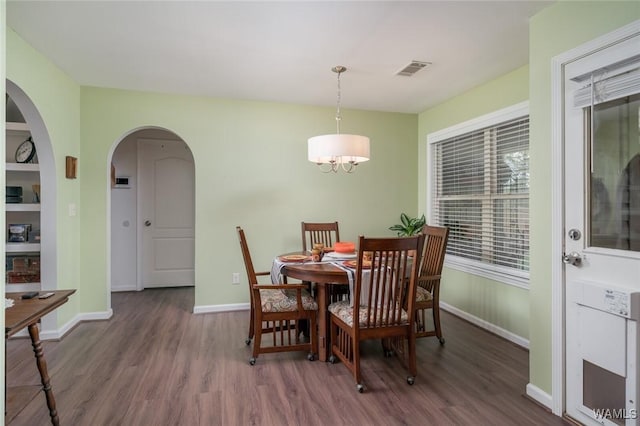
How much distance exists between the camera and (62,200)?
341 cm

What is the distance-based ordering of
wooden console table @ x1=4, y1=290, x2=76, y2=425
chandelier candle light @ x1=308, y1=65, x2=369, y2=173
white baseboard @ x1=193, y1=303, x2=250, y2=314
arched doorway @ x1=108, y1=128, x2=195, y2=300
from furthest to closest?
arched doorway @ x1=108, y1=128, x2=195, y2=300 < white baseboard @ x1=193, y1=303, x2=250, y2=314 < chandelier candle light @ x1=308, y1=65, x2=369, y2=173 < wooden console table @ x1=4, y1=290, x2=76, y2=425

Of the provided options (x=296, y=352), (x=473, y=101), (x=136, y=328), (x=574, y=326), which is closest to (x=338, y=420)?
(x=296, y=352)

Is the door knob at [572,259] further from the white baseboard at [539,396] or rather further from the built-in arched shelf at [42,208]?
the built-in arched shelf at [42,208]

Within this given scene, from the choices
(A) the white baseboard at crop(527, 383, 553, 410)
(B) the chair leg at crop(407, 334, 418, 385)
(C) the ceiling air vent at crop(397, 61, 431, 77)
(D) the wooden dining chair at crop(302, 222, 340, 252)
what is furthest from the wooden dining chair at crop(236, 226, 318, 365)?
(C) the ceiling air vent at crop(397, 61, 431, 77)

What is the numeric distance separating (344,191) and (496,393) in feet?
9.17

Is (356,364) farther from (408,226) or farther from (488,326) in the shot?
(408,226)

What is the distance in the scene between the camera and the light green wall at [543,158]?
2.11 m

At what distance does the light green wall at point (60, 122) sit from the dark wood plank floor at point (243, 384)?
22.4 inches

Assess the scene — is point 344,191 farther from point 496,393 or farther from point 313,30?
point 496,393

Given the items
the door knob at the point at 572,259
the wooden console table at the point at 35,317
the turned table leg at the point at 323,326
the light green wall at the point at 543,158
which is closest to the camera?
the wooden console table at the point at 35,317

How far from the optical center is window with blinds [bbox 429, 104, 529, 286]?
3.28 metres

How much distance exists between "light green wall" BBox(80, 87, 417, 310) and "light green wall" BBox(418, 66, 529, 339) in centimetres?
58

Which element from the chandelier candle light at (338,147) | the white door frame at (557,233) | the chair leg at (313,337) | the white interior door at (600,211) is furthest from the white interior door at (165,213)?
the white interior door at (600,211)

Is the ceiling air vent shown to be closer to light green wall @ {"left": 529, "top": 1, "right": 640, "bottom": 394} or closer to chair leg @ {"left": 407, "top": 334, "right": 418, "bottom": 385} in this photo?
light green wall @ {"left": 529, "top": 1, "right": 640, "bottom": 394}
